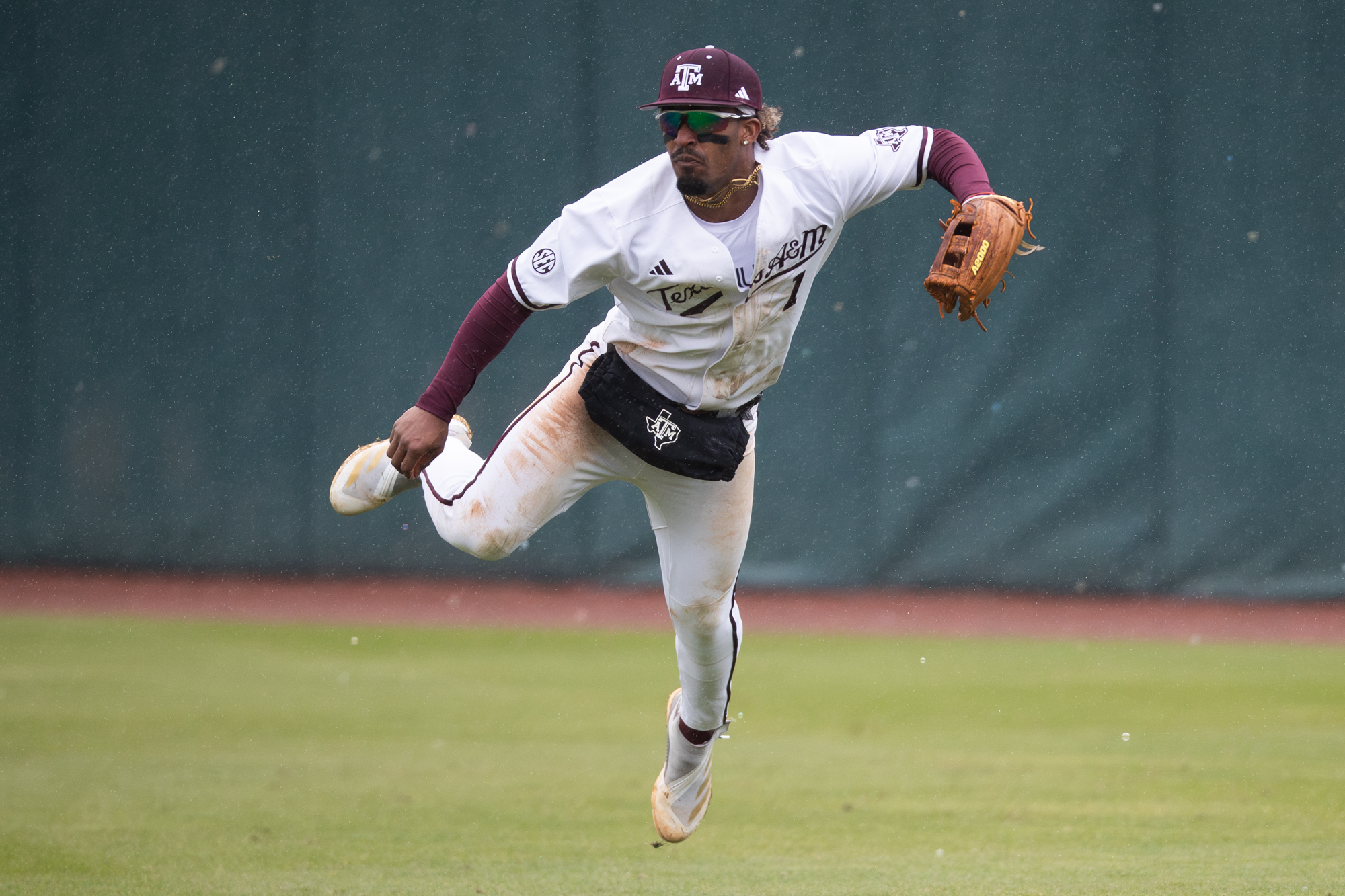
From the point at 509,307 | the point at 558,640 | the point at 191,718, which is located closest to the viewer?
the point at 509,307

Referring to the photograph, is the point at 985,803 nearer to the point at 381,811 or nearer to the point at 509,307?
the point at 381,811

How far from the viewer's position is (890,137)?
3420mm

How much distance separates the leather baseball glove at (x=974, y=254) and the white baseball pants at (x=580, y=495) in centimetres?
88

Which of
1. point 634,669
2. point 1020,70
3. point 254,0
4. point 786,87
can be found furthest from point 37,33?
point 1020,70

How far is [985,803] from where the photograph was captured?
4.36m

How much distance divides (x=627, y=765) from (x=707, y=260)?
7.68ft

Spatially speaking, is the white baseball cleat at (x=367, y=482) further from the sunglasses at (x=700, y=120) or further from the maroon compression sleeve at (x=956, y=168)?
the maroon compression sleeve at (x=956, y=168)

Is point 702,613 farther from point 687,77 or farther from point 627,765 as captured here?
point 627,765

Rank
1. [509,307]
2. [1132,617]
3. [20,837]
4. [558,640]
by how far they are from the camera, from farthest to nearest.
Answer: [1132,617]
[558,640]
[20,837]
[509,307]

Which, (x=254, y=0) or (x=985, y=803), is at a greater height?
(x=254, y=0)

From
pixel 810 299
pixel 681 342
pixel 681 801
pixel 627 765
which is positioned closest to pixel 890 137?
pixel 681 342

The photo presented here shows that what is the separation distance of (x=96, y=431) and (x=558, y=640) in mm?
2955

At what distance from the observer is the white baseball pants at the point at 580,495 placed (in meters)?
3.43

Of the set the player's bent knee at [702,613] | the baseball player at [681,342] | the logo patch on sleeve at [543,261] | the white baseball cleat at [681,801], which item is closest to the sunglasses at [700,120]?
the baseball player at [681,342]
